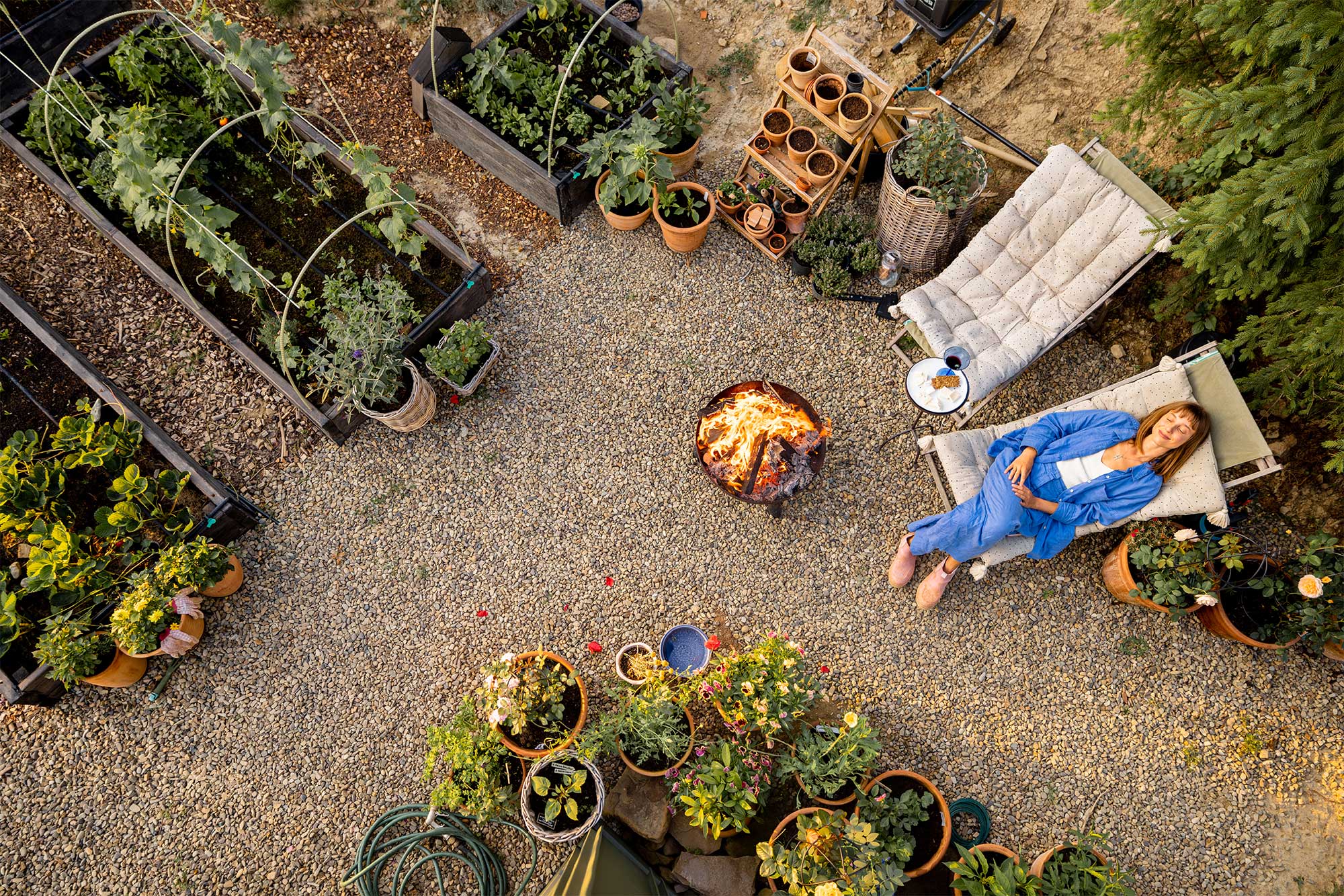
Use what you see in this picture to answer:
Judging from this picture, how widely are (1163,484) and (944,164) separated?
224 centimetres

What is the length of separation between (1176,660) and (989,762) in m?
1.29

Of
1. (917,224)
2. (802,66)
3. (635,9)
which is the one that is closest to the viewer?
(917,224)

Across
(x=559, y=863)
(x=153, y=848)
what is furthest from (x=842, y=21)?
(x=153, y=848)

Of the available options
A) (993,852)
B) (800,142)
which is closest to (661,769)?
(993,852)

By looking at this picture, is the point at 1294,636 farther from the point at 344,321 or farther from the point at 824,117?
the point at 344,321

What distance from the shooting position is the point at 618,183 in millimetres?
4676

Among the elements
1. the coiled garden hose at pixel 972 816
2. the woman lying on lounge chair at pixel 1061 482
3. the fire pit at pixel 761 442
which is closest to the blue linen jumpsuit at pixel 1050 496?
the woman lying on lounge chair at pixel 1061 482

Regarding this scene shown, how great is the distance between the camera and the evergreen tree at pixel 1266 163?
3230mm

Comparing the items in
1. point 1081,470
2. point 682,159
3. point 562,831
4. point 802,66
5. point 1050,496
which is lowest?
point 562,831

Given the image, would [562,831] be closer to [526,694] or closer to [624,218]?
[526,694]

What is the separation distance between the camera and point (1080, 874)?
3410mm

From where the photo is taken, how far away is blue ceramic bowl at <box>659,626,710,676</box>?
162 inches

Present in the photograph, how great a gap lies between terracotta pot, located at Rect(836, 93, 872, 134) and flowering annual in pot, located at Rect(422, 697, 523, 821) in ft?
13.6

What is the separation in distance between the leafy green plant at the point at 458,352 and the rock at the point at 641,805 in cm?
253
